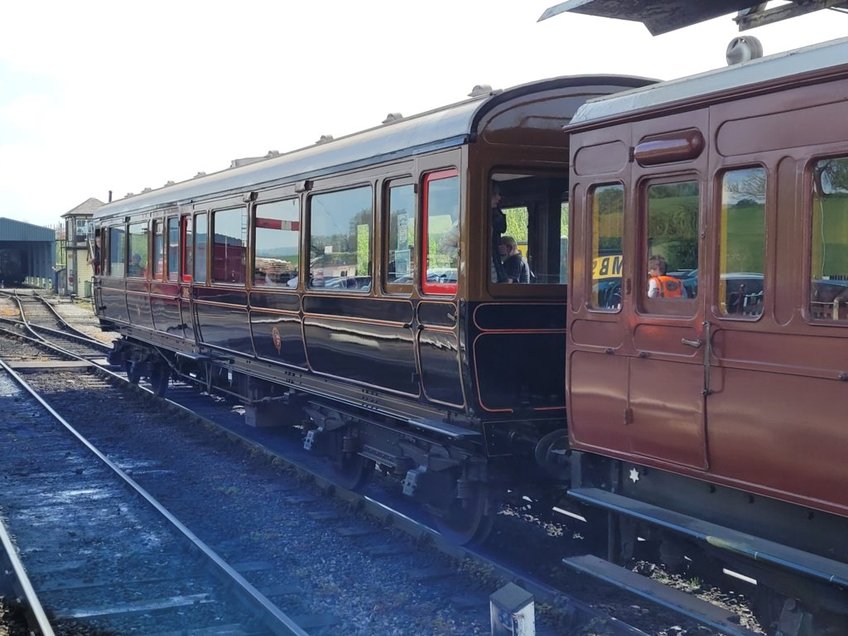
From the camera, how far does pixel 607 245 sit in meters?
5.27

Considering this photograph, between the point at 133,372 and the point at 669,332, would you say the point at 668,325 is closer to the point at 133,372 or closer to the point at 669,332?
the point at 669,332

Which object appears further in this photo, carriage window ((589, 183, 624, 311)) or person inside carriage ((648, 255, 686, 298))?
carriage window ((589, 183, 624, 311))

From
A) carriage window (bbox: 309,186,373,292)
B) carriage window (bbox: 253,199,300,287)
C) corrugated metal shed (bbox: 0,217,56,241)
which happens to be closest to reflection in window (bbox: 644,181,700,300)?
carriage window (bbox: 309,186,373,292)

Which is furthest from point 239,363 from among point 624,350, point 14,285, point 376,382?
point 14,285

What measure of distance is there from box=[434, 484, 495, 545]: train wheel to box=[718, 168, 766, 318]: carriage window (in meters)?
2.82

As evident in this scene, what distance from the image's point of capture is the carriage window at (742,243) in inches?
171

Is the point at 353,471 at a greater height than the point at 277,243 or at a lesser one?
lesser

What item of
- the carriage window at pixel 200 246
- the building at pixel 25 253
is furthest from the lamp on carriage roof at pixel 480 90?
the building at pixel 25 253

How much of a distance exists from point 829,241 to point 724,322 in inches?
25.1

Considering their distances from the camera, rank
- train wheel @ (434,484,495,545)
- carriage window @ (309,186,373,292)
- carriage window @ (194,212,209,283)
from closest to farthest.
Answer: train wheel @ (434,484,495,545) < carriage window @ (309,186,373,292) < carriage window @ (194,212,209,283)

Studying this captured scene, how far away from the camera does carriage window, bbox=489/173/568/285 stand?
645 cm

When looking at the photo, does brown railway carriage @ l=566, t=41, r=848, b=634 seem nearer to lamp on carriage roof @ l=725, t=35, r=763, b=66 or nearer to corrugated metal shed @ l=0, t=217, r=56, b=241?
lamp on carriage roof @ l=725, t=35, r=763, b=66

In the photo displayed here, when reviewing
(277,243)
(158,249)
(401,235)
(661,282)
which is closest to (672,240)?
(661,282)

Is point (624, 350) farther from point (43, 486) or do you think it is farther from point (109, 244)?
point (109, 244)
